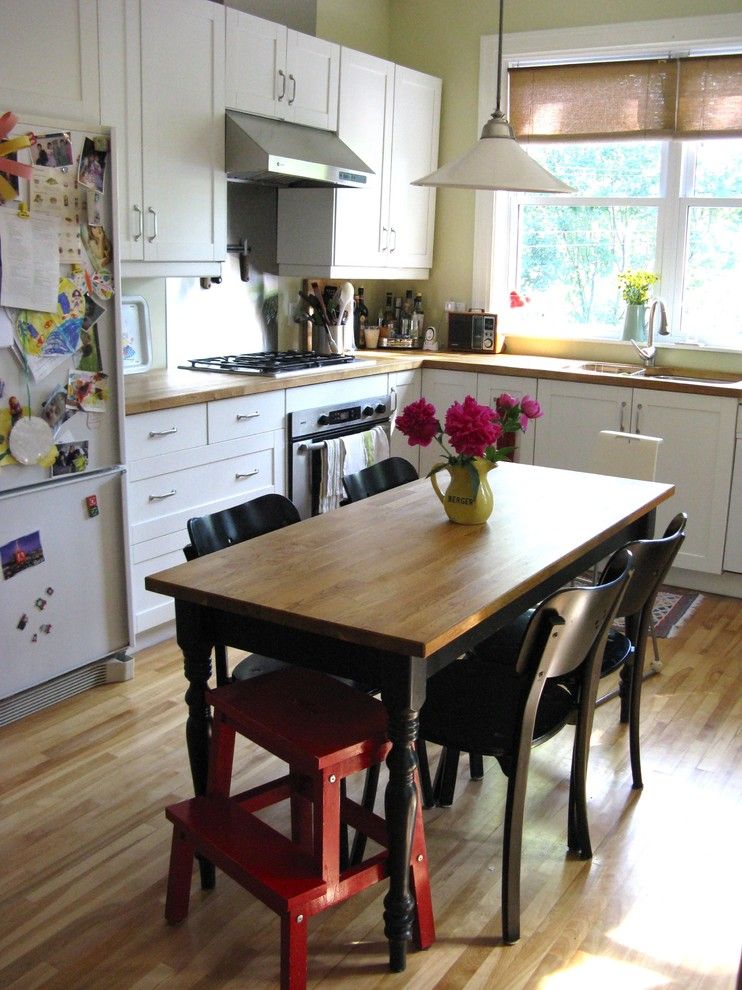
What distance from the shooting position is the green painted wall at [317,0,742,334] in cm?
502

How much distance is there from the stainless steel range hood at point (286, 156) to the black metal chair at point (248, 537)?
1728 mm

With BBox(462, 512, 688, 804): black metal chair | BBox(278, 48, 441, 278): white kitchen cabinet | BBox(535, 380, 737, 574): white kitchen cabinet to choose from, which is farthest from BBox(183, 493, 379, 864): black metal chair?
BBox(278, 48, 441, 278): white kitchen cabinet

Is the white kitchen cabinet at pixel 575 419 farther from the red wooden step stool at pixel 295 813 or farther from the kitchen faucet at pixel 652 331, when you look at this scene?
the red wooden step stool at pixel 295 813

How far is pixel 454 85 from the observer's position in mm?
5367

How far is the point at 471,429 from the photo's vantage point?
2.59 meters

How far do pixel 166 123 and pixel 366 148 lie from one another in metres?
1.32

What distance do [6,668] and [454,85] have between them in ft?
12.5

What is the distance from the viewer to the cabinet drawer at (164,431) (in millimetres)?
3514

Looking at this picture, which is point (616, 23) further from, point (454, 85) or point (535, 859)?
point (535, 859)

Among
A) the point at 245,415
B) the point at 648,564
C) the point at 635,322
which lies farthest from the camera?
the point at 635,322

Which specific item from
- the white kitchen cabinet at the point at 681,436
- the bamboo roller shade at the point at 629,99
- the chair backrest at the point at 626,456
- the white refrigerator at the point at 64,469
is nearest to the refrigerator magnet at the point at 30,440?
the white refrigerator at the point at 64,469

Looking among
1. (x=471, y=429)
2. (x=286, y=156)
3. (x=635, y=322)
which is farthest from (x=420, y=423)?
(x=635, y=322)

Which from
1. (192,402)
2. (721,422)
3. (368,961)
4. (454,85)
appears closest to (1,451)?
(192,402)

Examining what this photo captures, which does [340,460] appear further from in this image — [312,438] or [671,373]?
[671,373]
